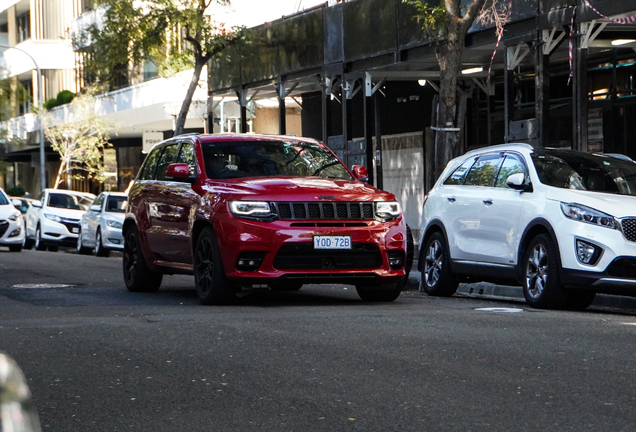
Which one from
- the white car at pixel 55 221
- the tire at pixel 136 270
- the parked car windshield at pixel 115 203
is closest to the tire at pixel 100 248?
the parked car windshield at pixel 115 203

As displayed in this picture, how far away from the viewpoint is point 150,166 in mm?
13211

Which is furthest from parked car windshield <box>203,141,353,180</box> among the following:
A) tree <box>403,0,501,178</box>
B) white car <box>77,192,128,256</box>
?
white car <box>77,192,128,256</box>

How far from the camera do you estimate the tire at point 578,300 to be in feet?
35.8

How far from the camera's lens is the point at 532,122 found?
18.7 meters

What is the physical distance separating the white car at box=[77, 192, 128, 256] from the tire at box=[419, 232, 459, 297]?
13.4 meters

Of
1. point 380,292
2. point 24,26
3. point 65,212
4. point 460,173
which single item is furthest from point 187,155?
point 24,26

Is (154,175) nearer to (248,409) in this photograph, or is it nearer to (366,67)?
(248,409)

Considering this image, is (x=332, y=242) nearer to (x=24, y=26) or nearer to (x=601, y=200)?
(x=601, y=200)

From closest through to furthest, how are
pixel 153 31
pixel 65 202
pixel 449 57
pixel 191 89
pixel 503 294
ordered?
1. pixel 503 294
2. pixel 449 57
3. pixel 153 31
4. pixel 191 89
5. pixel 65 202

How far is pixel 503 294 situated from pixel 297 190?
13.7ft

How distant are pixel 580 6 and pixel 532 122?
232cm

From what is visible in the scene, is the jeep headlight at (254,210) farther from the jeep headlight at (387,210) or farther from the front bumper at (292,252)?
the jeep headlight at (387,210)

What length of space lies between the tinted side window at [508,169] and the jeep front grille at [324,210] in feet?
6.56

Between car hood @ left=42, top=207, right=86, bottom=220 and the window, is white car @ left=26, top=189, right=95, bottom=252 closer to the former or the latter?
car hood @ left=42, top=207, right=86, bottom=220
